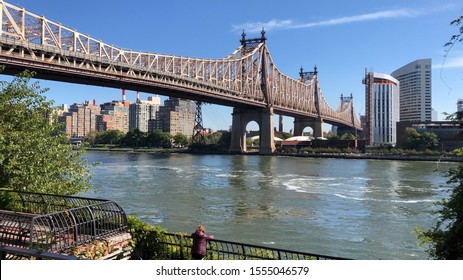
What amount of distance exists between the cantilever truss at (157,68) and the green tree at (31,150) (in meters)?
31.4

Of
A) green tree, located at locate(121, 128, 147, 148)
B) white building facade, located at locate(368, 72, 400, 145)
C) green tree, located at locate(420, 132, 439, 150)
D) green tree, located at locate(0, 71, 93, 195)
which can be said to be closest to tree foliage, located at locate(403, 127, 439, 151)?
green tree, located at locate(420, 132, 439, 150)

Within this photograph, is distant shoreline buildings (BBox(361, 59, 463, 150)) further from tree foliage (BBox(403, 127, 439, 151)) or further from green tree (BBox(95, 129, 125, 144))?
green tree (BBox(95, 129, 125, 144))

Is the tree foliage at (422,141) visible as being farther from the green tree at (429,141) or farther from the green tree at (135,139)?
the green tree at (135,139)

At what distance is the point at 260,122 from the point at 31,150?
9045 cm

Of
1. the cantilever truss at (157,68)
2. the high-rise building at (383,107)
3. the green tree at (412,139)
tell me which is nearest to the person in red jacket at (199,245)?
the cantilever truss at (157,68)

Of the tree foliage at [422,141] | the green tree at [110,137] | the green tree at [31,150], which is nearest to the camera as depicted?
the green tree at [31,150]

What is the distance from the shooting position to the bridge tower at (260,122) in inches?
3974

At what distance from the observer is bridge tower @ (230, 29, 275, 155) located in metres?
101

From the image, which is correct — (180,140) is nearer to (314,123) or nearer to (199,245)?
(314,123)

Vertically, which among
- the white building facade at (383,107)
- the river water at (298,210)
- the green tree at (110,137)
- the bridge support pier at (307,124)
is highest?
the white building facade at (383,107)

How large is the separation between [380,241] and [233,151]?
8832cm

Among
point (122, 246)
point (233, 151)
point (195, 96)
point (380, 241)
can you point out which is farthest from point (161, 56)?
point (122, 246)

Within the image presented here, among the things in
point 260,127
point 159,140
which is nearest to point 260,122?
point 260,127

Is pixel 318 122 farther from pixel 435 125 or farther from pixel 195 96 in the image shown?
pixel 195 96
